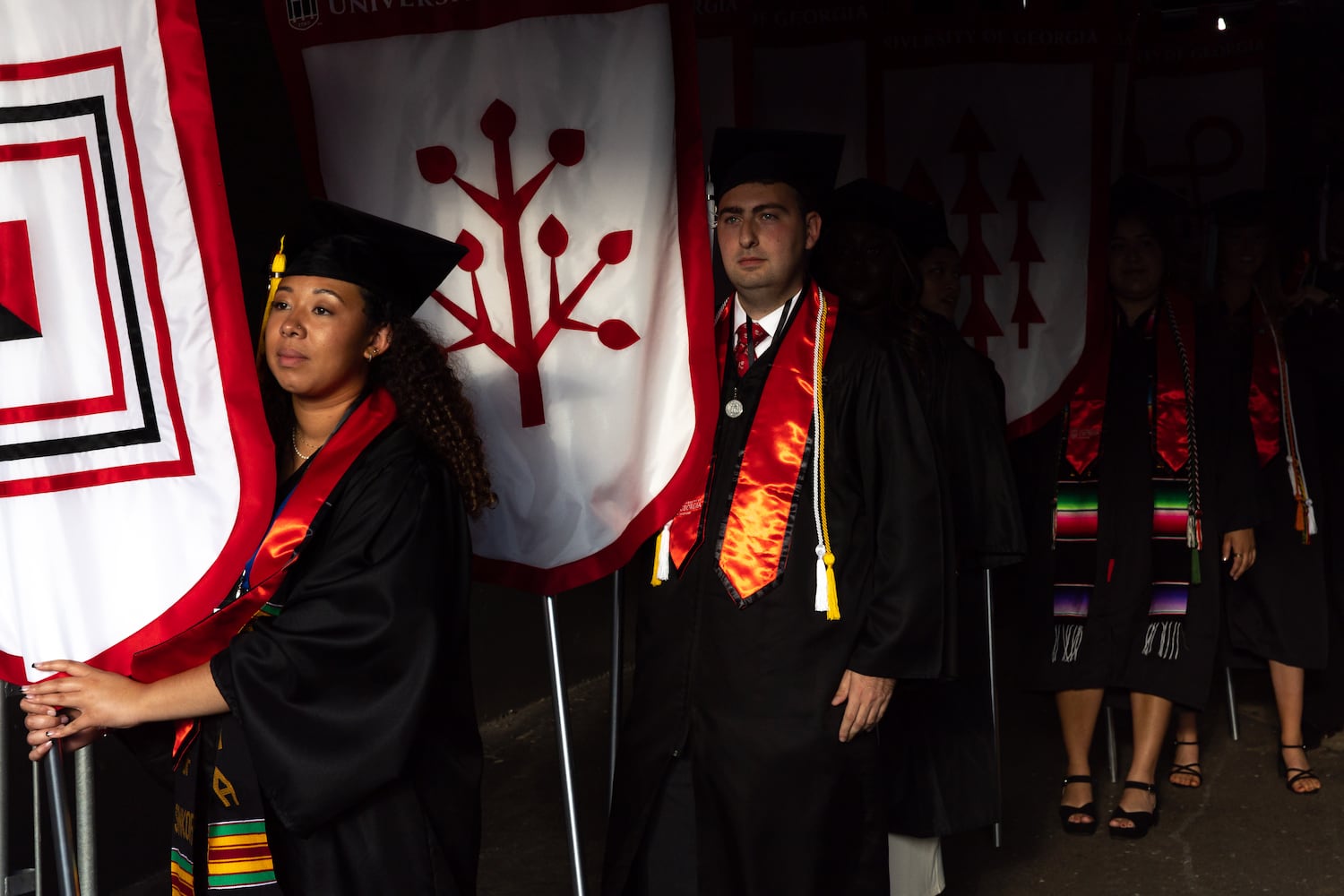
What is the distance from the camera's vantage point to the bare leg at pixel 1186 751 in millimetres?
4930

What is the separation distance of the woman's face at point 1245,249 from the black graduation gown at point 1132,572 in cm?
54

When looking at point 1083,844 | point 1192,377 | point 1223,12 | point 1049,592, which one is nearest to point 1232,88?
point 1223,12

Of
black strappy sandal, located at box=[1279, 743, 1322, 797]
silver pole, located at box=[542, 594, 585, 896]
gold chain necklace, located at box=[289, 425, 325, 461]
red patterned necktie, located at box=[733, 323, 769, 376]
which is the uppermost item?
red patterned necktie, located at box=[733, 323, 769, 376]

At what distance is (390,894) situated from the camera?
2.36m

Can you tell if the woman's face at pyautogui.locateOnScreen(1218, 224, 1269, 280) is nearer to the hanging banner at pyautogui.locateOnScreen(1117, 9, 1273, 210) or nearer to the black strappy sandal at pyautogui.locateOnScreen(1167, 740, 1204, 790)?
the hanging banner at pyautogui.locateOnScreen(1117, 9, 1273, 210)

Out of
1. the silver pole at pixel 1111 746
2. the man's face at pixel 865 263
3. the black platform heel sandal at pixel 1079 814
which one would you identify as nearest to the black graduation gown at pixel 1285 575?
the silver pole at pixel 1111 746

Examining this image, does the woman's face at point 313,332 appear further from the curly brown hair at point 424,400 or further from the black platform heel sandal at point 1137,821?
the black platform heel sandal at point 1137,821

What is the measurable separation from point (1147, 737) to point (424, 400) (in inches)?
116

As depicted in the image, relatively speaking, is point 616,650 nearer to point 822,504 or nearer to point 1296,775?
point 822,504

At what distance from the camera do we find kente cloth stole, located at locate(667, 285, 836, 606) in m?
2.98

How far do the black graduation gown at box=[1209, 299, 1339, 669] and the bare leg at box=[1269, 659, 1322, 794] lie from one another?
0.06 meters

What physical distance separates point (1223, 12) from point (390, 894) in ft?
16.7

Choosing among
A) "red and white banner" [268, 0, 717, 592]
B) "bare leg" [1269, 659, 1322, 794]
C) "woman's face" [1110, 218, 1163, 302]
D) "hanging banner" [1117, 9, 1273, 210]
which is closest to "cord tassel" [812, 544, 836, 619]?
"red and white banner" [268, 0, 717, 592]

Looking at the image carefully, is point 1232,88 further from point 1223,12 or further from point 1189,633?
point 1189,633
